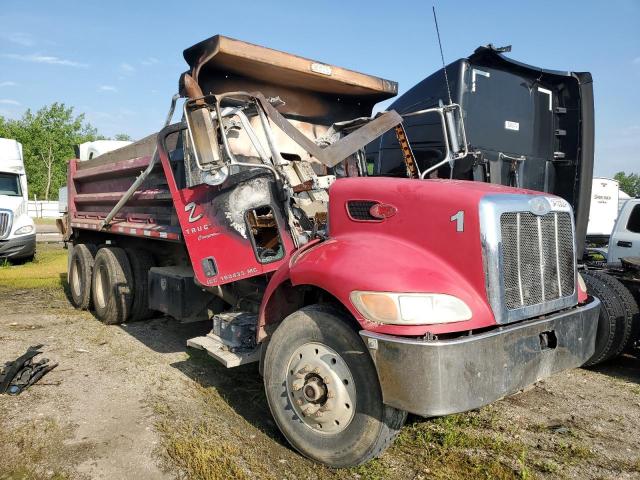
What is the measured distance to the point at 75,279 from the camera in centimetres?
813

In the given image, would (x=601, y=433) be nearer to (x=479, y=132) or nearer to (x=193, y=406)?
(x=193, y=406)

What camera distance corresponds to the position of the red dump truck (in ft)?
9.05

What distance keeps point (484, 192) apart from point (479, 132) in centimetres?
351

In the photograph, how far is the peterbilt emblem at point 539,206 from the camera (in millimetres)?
3133

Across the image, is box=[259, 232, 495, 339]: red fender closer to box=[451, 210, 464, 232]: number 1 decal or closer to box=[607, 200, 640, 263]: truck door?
box=[451, 210, 464, 232]: number 1 decal

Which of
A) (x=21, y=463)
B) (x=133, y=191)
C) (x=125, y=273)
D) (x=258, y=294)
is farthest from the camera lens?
(x=125, y=273)

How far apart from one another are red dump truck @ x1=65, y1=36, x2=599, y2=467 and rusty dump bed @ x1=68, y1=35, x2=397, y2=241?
0.03 m

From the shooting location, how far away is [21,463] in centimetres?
319

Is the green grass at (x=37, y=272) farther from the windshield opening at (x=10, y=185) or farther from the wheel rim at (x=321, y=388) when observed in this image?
the wheel rim at (x=321, y=388)

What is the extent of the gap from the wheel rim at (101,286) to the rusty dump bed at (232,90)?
62cm

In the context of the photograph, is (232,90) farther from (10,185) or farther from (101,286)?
(10,185)

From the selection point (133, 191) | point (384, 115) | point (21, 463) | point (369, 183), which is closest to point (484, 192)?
point (369, 183)

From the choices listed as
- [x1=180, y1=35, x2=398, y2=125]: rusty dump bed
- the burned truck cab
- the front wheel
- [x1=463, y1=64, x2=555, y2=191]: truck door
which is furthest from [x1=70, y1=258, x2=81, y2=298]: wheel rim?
[x1=463, y1=64, x2=555, y2=191]: truck door

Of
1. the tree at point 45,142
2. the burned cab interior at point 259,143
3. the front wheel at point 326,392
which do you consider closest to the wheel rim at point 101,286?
the burned cab interior at point 259,143
